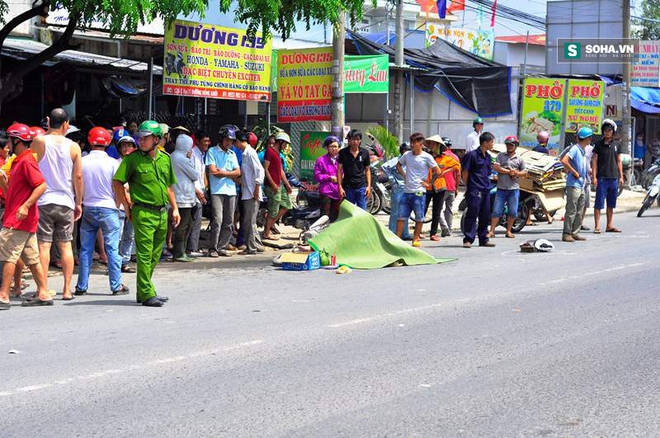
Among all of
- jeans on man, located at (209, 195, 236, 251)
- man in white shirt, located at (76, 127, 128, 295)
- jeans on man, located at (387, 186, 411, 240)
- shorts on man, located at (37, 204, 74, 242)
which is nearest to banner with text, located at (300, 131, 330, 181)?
jeans on man, located at (387, 186, 411, 240)

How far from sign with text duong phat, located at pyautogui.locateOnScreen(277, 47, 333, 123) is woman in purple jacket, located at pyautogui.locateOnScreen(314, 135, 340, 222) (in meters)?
3.23

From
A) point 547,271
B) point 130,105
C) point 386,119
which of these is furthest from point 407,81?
point 547,271

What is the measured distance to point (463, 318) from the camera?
→ 8.93 meters

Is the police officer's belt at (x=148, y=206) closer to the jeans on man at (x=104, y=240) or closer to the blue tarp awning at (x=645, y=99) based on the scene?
the jeans on man at (x=104, y=240)

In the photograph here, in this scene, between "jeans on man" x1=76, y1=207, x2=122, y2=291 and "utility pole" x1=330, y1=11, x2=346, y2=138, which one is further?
"utility pole" x1=330, y1=11, x2=346, y2=138

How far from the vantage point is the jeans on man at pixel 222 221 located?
14000 millimetres

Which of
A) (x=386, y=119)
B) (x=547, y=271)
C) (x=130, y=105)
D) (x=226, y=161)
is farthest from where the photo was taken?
(x=386, y=119)

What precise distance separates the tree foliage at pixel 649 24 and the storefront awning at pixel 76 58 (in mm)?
39732

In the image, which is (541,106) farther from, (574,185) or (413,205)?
(413,205)

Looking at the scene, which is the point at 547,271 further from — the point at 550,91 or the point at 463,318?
the point at 550,91

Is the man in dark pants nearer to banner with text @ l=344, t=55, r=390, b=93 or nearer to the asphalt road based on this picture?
the asphalt road

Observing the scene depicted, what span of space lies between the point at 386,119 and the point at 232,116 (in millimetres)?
4384

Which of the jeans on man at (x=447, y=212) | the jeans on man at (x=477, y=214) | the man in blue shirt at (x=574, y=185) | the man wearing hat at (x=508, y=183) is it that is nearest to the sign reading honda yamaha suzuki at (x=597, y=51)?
the jeans on man at (x=447, y=212)

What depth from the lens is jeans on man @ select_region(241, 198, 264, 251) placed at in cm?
1452
